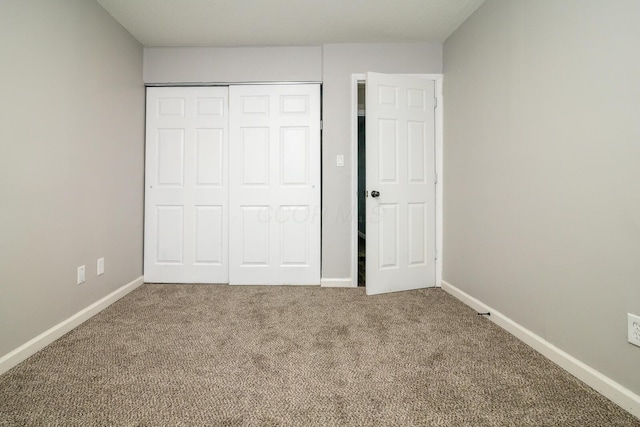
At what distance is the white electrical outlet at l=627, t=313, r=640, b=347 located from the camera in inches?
45.0

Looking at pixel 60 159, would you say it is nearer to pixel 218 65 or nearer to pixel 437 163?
pixel 218 65

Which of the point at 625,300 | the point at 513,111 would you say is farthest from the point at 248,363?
the point at 513,111

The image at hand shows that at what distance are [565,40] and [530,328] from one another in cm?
162

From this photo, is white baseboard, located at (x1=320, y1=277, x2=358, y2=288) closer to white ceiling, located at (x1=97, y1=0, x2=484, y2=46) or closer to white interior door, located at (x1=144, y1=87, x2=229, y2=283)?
white interior door, located at (x1=144, y1=87, x2=229, y2=283)

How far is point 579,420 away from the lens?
108 cm

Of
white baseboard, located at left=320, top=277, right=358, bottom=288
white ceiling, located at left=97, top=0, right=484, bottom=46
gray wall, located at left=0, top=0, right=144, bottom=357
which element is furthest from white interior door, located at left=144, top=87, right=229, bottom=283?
white baseboard, located at left=320, top=277, right=358, bottom=288

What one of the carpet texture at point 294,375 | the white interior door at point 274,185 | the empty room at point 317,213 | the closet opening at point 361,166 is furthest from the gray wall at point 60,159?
the closet opening at point 361,166

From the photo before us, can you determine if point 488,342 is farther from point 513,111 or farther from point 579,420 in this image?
point 513,111

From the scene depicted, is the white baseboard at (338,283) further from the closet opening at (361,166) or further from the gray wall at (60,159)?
the gray wall at (60,159)

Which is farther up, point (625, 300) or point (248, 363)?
point (625, 300)

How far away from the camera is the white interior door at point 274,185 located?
2.76m

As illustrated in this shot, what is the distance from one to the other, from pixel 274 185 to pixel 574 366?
2479 millimetres

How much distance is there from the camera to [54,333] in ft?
5.58

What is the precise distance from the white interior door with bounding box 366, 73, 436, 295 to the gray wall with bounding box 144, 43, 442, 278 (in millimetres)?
279
